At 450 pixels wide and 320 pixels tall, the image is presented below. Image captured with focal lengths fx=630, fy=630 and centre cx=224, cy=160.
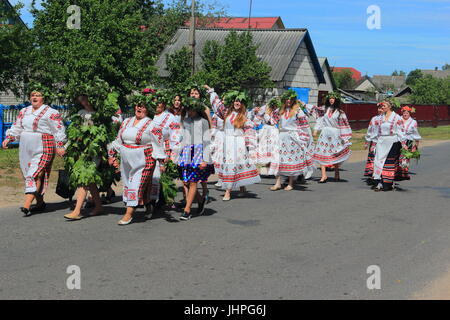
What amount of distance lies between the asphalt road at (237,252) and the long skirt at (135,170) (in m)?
0.43

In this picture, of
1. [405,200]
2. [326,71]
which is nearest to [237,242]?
[405,200]

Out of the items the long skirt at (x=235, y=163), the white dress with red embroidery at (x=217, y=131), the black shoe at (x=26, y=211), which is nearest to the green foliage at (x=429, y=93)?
the white dress with red embroidery at (x=217, y=131)

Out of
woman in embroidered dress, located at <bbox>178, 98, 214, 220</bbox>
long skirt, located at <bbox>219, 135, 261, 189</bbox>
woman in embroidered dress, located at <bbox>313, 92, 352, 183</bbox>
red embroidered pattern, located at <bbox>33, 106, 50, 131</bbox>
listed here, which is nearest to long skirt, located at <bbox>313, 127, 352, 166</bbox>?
woman in embroidered dress, located at <bbox>313, 92, 352, 183</bbox>

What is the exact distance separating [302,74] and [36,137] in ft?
92.9

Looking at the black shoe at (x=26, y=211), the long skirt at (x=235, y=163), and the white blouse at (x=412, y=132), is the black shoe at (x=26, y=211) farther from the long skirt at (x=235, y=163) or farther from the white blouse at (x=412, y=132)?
the white blouse at (x=412, y=132)

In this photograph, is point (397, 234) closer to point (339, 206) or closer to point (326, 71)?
point (339, 206)

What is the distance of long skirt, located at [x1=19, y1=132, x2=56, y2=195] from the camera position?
8.85 m

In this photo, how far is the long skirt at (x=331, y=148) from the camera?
13.8m

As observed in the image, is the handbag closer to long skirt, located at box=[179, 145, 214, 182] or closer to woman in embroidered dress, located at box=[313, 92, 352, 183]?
long skirt, located at box=[179, 145, 214, 182]

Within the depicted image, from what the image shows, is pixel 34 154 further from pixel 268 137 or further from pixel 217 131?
pixel 268 137

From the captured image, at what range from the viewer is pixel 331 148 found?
45.4ft

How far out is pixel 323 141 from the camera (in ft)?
46.0

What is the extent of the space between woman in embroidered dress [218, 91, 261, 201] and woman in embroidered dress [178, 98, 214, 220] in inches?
66.1
